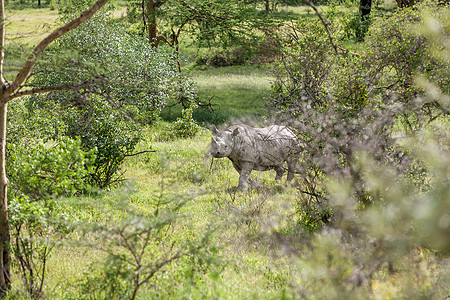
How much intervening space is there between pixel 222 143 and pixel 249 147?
2.65 ft

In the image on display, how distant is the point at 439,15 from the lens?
1323 centimetres

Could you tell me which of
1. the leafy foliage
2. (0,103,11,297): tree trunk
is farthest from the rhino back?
(0,103,11,297): tree trunk

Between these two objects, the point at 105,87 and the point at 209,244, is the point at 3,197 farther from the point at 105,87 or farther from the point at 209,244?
the point at 209,244

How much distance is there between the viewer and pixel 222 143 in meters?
9.77

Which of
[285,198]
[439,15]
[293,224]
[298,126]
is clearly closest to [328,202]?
[293,224]

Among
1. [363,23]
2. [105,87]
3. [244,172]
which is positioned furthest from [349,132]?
[363,23]

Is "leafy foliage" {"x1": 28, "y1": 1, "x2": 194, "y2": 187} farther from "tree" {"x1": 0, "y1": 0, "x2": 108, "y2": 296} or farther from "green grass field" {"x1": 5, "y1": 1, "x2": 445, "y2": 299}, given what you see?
"green grass field" {"x1": 5, "y1": 1, "x2": 445, "y2": 299}

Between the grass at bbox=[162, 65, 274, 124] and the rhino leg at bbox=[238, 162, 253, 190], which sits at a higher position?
the rhino leg at bbox=[238, 162, 253, 190]

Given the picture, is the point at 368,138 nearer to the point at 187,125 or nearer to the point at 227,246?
the point at 227,246

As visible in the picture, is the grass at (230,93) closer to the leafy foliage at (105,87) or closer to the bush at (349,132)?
the leafy foliage at (105,87)

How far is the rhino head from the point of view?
31.7 ft

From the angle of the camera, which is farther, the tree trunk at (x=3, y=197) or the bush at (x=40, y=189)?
the bush at (x=40, y=189)

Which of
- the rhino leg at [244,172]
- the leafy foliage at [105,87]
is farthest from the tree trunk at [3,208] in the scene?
the rhino leg at [244,172]

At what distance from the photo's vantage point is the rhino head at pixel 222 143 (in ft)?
31.7
